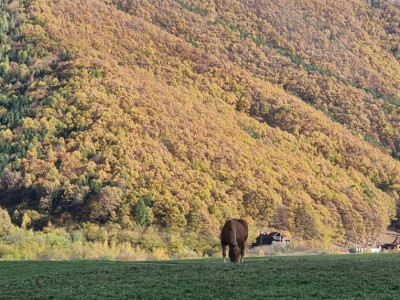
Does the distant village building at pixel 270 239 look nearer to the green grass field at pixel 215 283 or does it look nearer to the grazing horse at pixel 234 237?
the grazing horse at pixel 234 237

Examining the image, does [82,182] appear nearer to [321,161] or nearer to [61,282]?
[321,161]

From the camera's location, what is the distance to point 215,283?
28.3 meters

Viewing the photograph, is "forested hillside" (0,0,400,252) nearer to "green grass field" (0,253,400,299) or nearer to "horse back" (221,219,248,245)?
"horse back" (221,219,248,245)

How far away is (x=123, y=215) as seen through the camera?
11912cm

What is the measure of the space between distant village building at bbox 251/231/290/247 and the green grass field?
275ft

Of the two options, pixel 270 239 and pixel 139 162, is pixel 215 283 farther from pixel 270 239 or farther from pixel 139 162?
→ pixel 139 162

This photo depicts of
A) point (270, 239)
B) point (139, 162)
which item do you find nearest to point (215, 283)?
point (270, 239)

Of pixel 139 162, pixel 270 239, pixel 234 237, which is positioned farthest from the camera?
pixel 139 162

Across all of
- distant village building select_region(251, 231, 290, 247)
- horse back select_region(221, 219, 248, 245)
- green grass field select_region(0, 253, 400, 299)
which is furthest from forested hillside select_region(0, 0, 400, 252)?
green grass field select_region(0, 253, 400, 299)

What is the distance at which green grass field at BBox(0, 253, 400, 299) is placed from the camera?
Answer: 2542 cm

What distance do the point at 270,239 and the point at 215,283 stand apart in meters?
93.6

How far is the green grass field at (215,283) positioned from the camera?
2542 centimetres

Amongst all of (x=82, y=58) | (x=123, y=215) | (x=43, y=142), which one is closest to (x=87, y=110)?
(x=43, y=142)

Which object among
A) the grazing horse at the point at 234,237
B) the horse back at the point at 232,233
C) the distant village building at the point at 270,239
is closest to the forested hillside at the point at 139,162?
the distant village building at the point at 270,239
